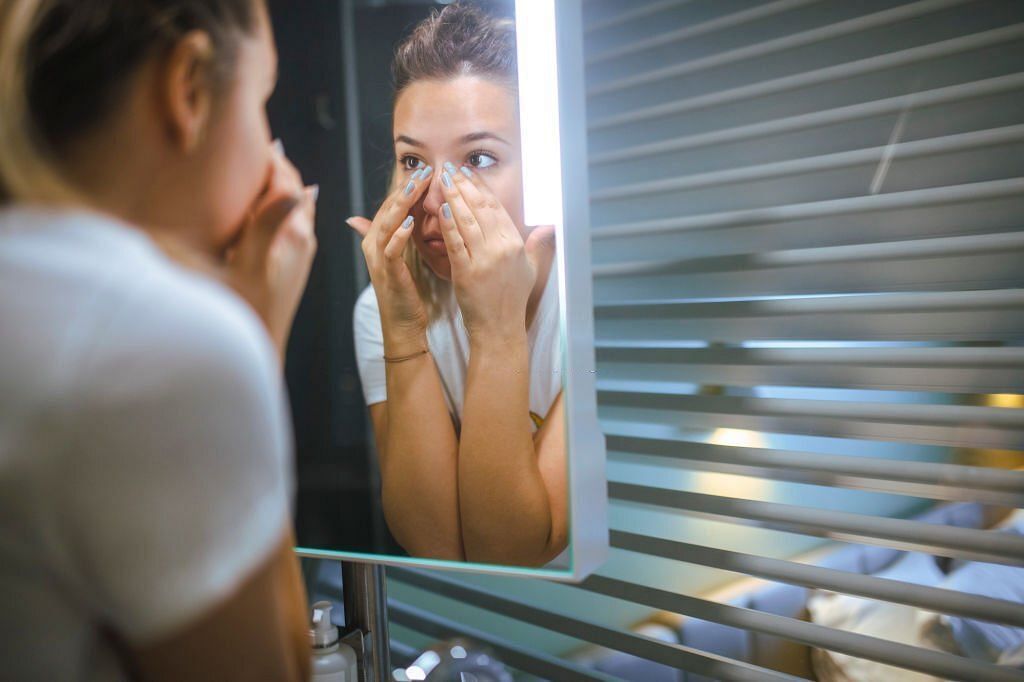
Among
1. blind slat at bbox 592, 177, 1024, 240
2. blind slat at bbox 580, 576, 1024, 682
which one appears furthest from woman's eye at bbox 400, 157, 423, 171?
blind slat at bbox 580, 576, 1024, 682

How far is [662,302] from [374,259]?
456mm

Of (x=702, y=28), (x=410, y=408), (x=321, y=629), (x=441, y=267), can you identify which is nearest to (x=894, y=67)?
(x=702, y=28)

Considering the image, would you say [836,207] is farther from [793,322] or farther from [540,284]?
[540,284]

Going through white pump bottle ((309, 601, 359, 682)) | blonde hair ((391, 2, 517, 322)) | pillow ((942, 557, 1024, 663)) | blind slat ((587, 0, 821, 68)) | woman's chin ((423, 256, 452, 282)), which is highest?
blind slat ((587, 0, 821, 68))

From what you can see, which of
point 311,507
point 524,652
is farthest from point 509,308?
point 524,652

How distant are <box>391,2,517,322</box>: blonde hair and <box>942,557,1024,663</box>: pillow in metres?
0.63

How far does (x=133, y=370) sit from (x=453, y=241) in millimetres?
363

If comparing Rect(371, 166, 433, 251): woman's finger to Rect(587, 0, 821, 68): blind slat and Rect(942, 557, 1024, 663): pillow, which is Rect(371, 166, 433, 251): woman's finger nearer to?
Rect(587, 0, 821, 68): blind slat

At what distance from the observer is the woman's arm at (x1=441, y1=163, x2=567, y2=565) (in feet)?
2.57

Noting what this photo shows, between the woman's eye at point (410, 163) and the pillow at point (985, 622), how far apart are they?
2.37ft

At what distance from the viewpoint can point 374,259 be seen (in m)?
0.85

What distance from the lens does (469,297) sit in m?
0.80

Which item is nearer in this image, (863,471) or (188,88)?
(188,88)

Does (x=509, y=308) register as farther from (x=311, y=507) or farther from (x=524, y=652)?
(x=524, y=652)
